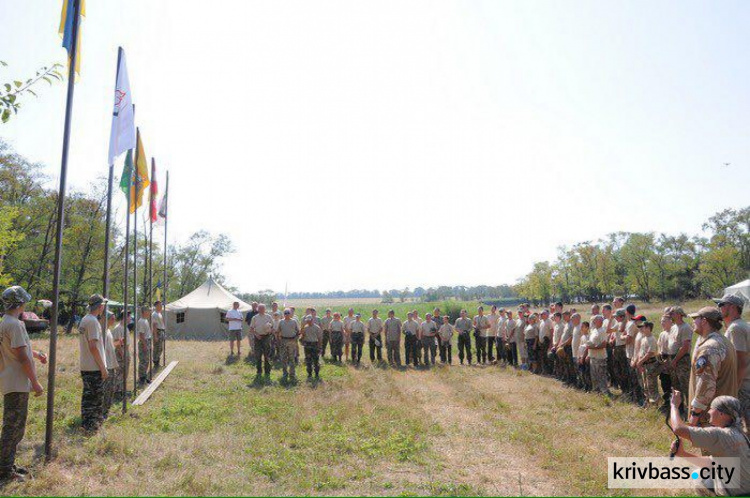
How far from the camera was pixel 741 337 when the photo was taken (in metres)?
4.85

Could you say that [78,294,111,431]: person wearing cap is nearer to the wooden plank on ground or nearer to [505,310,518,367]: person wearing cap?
the wooden plank on ground

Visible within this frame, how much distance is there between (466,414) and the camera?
27.7 ft

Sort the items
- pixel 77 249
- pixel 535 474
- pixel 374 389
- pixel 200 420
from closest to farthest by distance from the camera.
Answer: pixel 535 474 < pixel 200 420 < pixel 374 389 < pixel 77 249

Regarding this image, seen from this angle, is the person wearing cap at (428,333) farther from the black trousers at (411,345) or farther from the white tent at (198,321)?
the white tent at (198,321)

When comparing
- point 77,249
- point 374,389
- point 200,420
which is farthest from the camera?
point 77,249

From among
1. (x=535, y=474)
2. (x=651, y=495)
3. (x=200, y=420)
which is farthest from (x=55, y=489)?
(x=651, y=495)

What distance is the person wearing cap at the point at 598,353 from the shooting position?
969 cm

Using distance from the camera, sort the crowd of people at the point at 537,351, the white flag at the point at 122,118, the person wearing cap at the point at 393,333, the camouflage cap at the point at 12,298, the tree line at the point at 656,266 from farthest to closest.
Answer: the tree line at the point at 656,266 → the person wearing cap at the point at 393,333 → the white flag at the point at 122,118 → the camouflage cap at the point at 12,298 → the crowd of people at the point at 537,351

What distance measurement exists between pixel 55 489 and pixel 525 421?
21.8 feet

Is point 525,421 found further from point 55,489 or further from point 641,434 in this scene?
point 55,489

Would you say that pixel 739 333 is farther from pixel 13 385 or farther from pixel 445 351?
pixel 445 351

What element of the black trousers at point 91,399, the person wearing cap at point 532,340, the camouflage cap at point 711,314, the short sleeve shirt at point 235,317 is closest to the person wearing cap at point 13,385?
the black trousers at point 91,399

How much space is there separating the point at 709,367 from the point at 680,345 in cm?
376

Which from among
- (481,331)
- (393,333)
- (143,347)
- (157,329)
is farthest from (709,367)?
(157,329)
